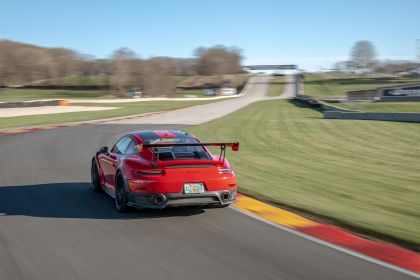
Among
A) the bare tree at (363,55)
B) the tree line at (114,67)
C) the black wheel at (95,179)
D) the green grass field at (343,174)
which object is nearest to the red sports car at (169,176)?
the black wheel at (95,179)

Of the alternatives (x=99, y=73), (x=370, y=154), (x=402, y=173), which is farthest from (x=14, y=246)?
(x=99, y=73)

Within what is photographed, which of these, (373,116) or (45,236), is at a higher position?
(45,236)

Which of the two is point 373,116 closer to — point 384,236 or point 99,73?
point 384,236

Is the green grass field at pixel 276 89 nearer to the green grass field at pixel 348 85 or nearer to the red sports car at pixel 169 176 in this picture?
the green grass field at pixel 348 85

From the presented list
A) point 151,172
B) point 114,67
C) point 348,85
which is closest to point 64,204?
point 151,172

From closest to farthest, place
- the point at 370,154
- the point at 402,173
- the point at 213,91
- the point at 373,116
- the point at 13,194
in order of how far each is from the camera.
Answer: the point at 13,194 < the point at 402,173 < the point at 370,154 < the point at 373,116 < the point at 213,91

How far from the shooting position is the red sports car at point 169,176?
23.7 feet

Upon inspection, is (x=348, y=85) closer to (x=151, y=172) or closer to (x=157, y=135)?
(x=157, y=135)

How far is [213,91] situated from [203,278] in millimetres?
106141

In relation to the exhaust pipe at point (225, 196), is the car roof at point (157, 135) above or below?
above

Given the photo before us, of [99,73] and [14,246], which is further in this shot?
[99,73]

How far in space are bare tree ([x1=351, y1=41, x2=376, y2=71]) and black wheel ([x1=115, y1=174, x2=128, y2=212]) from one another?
168 meters

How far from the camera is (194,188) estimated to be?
289 inches

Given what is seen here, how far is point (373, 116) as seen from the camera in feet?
95.6
